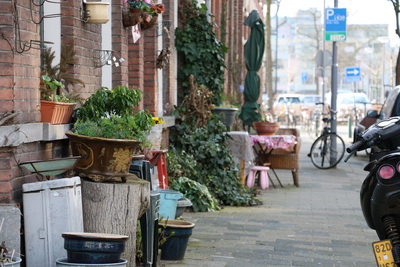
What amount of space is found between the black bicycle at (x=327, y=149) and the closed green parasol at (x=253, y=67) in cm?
229

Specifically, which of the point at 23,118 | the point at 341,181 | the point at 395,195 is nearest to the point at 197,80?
the point at 341,181

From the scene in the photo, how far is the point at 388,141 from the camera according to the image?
5.70 metres

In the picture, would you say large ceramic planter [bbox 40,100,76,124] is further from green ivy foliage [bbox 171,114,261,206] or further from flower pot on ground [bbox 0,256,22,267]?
green ivy foliage [bbox 171,114,261,206]

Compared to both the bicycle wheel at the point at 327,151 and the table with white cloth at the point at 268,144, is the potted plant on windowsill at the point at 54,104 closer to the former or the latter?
the table with white cloth at the point at 268,144

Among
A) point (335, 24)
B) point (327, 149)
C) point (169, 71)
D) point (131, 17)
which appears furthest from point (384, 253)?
point (335, 24)

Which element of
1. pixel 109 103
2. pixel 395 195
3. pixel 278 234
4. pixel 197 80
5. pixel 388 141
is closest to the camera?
pixel 395 195

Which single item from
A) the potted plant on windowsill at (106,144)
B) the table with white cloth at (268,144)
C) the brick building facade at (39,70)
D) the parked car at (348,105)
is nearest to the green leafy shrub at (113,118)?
the potted plant on windowsill at (106,144)

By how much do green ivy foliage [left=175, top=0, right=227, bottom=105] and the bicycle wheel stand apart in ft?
15.7

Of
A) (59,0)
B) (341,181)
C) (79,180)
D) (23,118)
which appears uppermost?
(59,0)

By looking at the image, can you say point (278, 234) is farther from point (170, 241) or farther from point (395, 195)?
point (395, 195)

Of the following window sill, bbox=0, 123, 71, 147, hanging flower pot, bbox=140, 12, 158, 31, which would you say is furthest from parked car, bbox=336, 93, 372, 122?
window sill, bbox=0, 123, 71, 147

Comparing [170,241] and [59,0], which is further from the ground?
[59,0]

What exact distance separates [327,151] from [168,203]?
10.7 meters

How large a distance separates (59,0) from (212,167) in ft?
18.0
